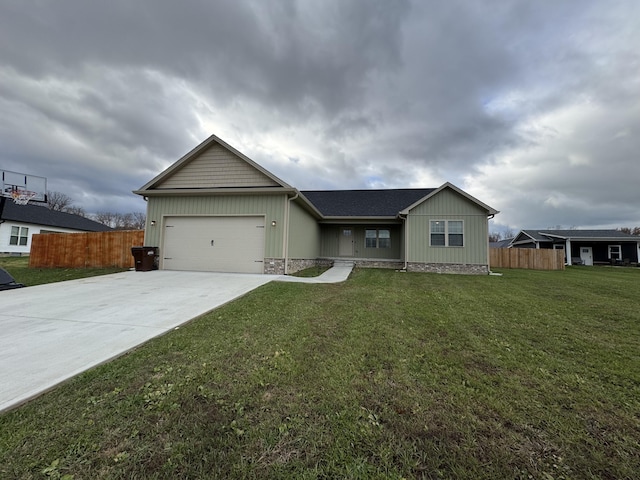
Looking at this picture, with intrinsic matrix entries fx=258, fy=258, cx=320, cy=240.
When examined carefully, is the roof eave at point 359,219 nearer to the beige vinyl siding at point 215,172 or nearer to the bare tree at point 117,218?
the beige vinyl siding at point 215,172

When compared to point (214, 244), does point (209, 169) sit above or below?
above

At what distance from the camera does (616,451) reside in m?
1.67

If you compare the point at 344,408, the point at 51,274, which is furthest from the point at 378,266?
the point at 51,274

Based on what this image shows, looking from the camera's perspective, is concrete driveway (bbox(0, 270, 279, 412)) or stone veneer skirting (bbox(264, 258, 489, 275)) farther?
stone veneer skirting (bbox(264, 258, 489, 275))

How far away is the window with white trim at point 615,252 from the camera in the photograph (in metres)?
23.1

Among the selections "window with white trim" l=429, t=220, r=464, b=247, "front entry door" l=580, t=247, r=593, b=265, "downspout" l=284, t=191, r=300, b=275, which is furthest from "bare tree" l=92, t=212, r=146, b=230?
"front entry door" l=580, t=247, r=593, b=265

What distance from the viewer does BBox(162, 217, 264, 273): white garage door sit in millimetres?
9953

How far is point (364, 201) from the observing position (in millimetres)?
16797

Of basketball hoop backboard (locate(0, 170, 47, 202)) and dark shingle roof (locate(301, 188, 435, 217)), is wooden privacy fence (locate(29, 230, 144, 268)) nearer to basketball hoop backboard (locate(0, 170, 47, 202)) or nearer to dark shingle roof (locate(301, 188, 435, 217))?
basketball hoop backboard (locate(0, 170, 47, 202))

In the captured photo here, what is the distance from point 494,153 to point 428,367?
18.1 m

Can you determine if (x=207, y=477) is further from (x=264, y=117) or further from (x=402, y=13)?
(x=264, y=117)

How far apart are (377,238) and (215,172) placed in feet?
31.6

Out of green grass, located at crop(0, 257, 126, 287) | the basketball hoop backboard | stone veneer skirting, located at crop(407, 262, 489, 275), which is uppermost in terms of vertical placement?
the basketball hoop backboard

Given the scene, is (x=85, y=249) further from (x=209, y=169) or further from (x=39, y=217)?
(x=39, y=217)
